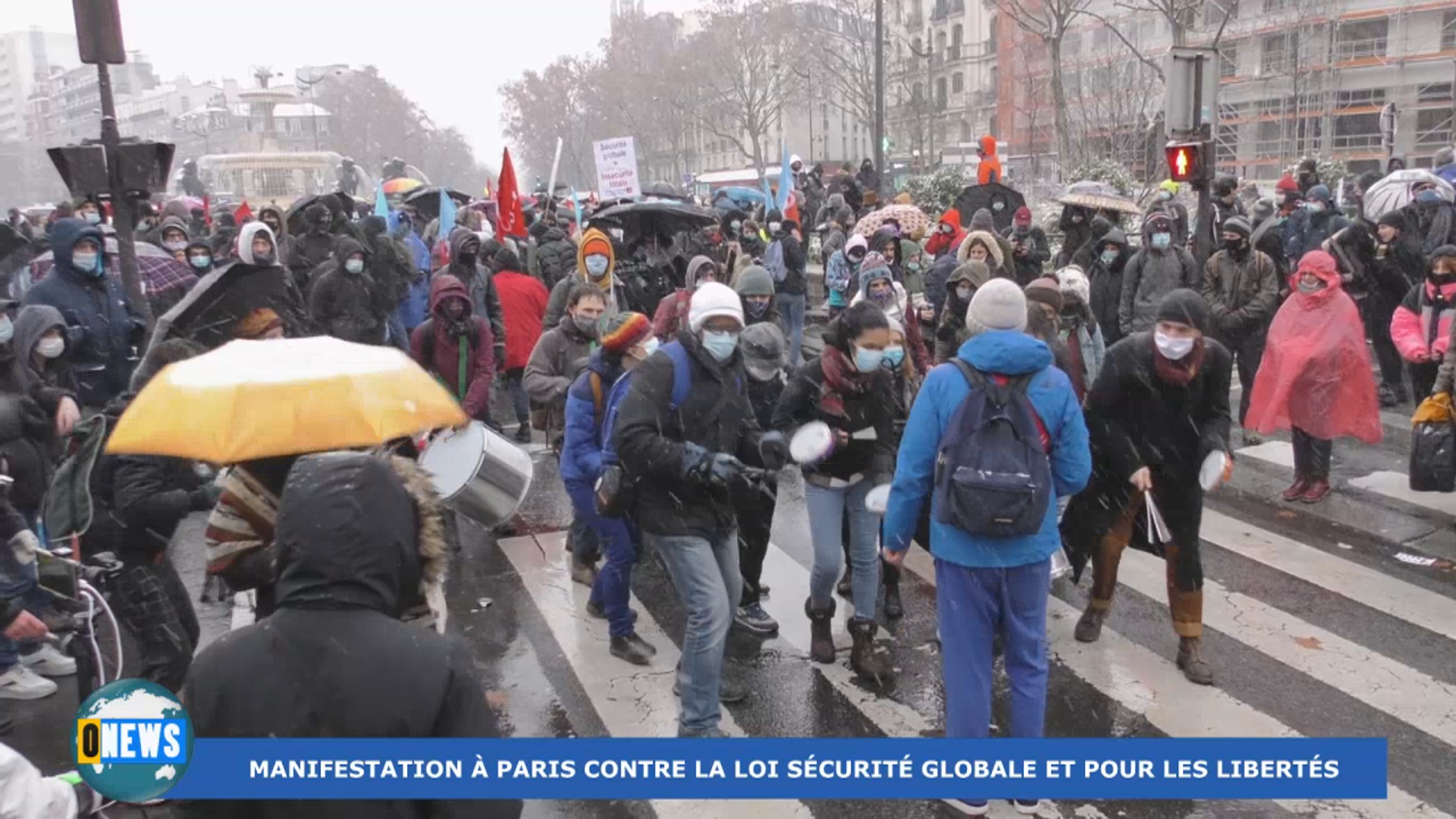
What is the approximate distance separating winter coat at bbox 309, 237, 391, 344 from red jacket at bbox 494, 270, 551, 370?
132 cm

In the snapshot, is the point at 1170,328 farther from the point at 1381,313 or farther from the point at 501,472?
the point at 1381,313

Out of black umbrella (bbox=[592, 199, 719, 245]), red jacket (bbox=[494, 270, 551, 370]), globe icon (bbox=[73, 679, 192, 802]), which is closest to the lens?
globe icon (bbox=[73, 679, 192, 802])

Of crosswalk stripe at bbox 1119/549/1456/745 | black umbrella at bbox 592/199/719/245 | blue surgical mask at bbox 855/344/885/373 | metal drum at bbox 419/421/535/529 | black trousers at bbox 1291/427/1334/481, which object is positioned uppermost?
black umbrella at bbox 592/199/719/245

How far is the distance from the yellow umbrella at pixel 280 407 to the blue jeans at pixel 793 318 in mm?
10064

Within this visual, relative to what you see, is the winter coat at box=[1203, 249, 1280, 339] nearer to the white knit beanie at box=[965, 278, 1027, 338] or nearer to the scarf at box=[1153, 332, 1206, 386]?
the scarf at box=[1153, 332, 1206, 386]

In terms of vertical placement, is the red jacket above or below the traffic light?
below

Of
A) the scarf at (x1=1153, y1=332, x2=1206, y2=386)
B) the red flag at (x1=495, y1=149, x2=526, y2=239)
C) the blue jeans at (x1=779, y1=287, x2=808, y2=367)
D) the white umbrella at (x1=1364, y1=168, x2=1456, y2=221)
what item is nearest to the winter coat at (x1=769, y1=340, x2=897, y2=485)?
the scarf at (x1=1153, y1=332, x2=1206, y2=386)

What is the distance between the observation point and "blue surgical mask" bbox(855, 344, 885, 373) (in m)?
5.23

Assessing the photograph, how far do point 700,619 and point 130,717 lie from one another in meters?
2.41

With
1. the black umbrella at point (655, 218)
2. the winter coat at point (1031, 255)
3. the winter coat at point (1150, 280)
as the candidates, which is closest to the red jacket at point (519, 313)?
the black umbrella at point (655, 218)

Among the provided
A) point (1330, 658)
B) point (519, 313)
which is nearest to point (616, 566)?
point (1330, 658)

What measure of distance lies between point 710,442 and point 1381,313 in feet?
30.5

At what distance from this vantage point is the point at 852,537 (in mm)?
5480

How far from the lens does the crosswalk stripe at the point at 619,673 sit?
4430mm
